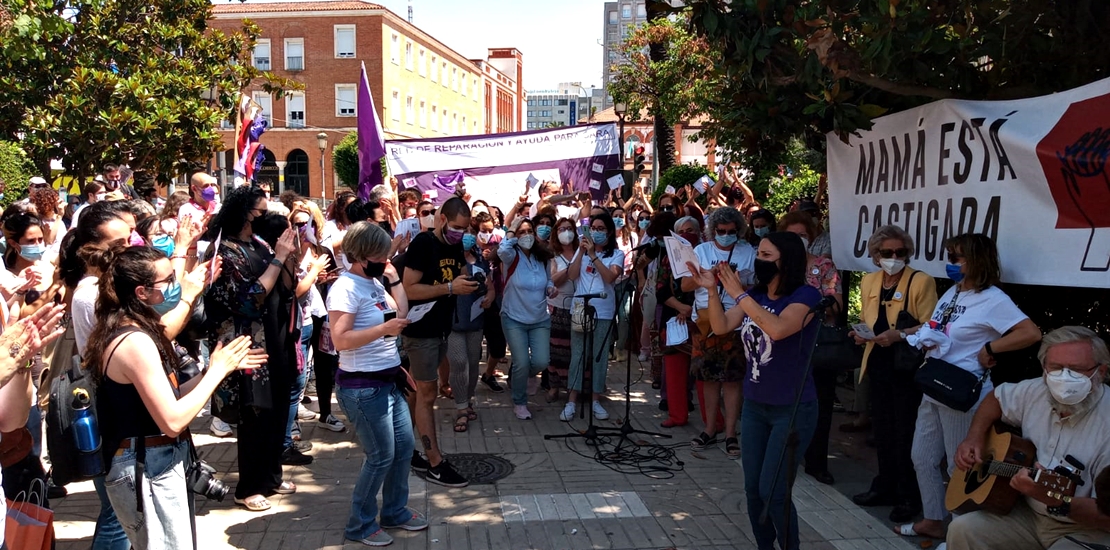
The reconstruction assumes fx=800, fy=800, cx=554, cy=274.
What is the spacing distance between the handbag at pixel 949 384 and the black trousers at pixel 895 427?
53 centimetres

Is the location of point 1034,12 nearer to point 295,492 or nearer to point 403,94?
point 295,492

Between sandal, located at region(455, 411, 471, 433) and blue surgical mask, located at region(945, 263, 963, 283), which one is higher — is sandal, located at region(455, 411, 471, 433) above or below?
below

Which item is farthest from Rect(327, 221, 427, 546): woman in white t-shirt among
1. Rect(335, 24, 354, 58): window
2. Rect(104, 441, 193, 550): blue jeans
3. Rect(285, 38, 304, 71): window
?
Rect(285, 38, 304, 71): window

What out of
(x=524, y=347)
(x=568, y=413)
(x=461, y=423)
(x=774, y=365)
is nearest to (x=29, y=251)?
(x=461, y=423)

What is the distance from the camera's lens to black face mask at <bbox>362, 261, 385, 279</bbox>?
4473mm

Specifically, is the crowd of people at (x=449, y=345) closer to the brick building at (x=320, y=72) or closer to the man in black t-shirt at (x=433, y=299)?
the man in black t-shirt at (x=433, y=299)

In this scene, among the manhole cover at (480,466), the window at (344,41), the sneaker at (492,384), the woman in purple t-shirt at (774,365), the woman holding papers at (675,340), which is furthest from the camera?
the window at (344,41)

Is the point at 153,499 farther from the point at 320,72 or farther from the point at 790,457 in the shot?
the point at 320,72

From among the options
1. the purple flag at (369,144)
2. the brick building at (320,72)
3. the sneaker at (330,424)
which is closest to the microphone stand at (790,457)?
the sneaker at (330,424)

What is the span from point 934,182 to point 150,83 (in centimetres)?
1245

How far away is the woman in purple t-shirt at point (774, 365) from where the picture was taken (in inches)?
162

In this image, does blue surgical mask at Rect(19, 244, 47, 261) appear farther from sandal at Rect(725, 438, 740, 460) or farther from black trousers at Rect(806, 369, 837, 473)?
black trousers at Rect(806, 369, 837, 473)

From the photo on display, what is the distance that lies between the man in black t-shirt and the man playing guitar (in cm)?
332

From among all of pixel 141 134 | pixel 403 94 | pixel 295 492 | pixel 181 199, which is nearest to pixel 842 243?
pixel 295 492
